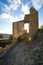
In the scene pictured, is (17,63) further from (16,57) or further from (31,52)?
(31,52)

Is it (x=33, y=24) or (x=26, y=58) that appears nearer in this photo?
(x=26, y=58)

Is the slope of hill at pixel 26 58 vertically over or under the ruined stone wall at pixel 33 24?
under

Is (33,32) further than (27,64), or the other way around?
(33,32)

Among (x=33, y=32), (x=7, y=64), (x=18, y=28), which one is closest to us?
(x=7, y=64)

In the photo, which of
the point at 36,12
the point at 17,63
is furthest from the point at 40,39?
the point at 17,63

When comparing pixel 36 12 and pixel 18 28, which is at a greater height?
pixel 36 12

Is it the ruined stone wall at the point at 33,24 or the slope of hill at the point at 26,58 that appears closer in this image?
the slope of hill at the point at 26,58

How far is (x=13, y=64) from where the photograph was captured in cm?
1103

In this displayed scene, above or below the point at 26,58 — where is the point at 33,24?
above

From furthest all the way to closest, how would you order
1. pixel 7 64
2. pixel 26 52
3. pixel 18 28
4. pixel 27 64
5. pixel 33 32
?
pixel 18 28 < pixel 33 32 < pixel 26 52 < pixel 7 64 < pixel 27 64

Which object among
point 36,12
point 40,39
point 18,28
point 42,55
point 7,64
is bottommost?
point 7,64

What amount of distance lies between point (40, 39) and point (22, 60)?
4756mm

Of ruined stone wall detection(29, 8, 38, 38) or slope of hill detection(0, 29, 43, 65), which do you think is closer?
slope of hill detection(0, 29, 43, 65)

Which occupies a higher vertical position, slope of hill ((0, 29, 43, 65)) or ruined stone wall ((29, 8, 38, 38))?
ruined stone wall ((29, 8, 38, 38))
